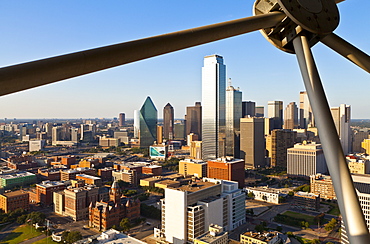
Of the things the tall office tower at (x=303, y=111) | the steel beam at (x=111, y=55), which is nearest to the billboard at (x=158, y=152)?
the tall office tower at (x=303, y=111)

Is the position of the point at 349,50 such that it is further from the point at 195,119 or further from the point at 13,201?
the point at 195,119

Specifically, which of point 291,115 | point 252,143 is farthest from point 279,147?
point 291,115

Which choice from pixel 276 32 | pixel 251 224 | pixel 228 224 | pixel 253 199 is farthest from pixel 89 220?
pixel 276 32

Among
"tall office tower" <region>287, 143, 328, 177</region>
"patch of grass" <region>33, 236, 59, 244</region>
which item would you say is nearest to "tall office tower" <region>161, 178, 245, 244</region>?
"patch of grass" <region>33, 236, 59, 244</region>

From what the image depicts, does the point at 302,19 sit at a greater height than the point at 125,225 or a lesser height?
greater

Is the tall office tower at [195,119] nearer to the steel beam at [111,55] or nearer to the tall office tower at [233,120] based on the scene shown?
the tall office tower at [233,120]

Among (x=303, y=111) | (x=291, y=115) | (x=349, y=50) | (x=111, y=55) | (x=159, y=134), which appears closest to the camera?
(x=111, y=55)

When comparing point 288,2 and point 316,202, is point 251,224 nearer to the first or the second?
point 316,202
